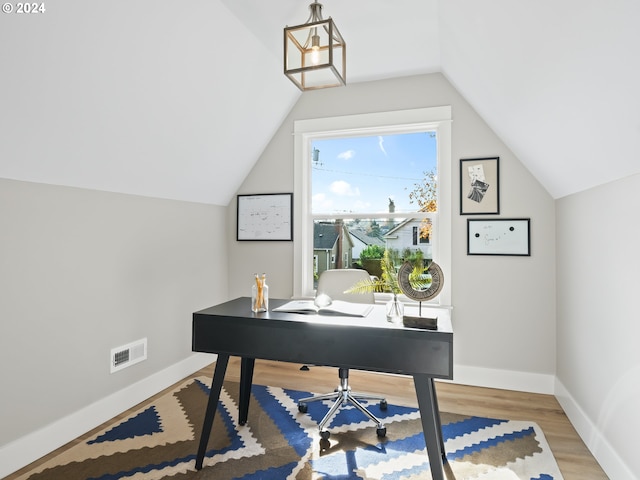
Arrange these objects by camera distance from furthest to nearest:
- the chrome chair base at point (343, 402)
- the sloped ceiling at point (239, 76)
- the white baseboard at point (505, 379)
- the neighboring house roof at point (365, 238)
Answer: the neighboring house roof at point (365, 238) < the white baseboard at point (505, 379) < the chrome chair base at point (343, 402) < the sloped ceiling at point (239, 76)

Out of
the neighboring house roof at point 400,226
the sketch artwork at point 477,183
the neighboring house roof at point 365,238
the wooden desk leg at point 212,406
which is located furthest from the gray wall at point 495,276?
the wooden desk leg at point 212,406

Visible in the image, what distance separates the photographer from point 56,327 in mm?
2277

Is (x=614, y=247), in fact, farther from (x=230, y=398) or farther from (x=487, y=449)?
(x=230, y=398)

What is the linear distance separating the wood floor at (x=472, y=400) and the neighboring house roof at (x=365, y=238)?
119 centimetres

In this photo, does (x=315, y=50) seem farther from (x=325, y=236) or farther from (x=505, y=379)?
(x=505, y=379)

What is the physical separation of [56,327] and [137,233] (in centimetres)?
84

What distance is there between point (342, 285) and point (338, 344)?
3.63 ft

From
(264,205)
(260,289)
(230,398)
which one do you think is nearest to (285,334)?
(260,289)

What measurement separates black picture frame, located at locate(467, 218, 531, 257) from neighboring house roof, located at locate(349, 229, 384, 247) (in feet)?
2.62

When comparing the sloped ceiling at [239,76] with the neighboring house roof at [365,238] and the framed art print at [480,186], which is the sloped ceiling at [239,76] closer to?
the framed art print at [480,186]

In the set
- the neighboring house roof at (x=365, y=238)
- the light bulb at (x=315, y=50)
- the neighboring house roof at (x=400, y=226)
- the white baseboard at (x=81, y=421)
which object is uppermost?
the light bulb at (x=315, y=50)

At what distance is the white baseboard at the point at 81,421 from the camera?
2023 millimetres

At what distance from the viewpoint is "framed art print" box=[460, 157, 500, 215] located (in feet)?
10.4

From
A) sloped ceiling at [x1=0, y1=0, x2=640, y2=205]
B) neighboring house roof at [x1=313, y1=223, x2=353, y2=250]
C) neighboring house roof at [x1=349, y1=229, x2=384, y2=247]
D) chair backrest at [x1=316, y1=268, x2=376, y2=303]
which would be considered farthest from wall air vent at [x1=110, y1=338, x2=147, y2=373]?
neighboring house roof at [x1=349, y1=229, x2=384, y2=247]
